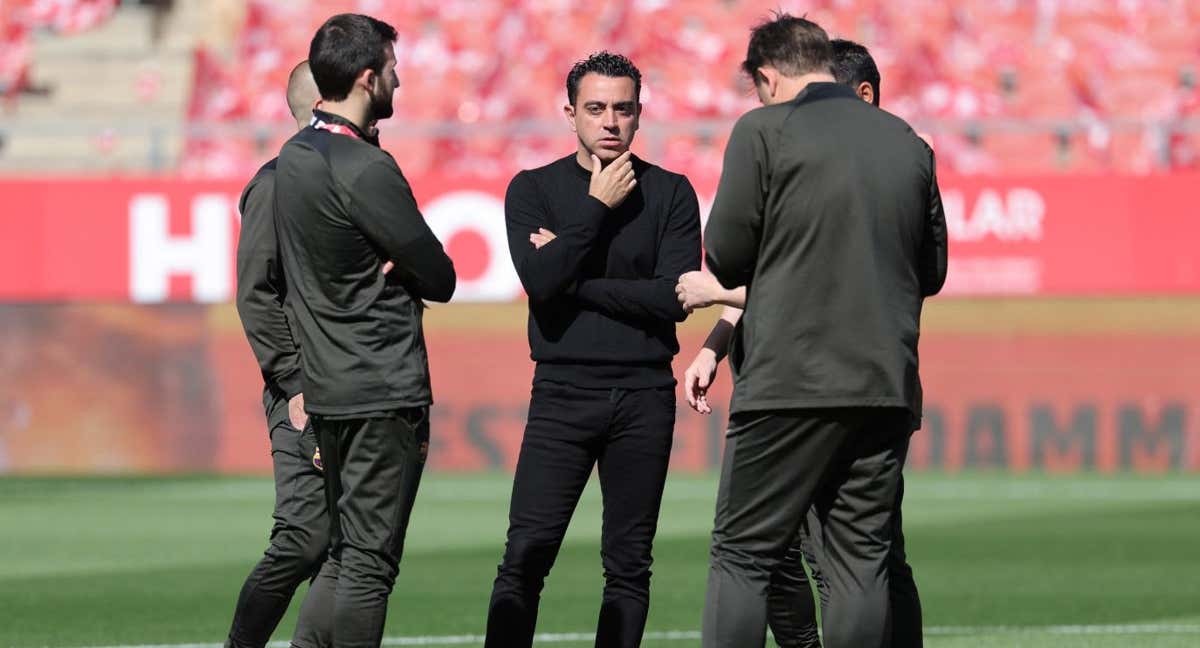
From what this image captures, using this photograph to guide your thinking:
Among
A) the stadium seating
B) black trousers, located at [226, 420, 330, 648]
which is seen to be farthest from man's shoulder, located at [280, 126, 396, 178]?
the stadium seating

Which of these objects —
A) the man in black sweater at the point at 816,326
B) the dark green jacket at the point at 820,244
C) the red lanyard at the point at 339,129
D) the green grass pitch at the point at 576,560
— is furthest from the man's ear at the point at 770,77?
the green grass pitch at the point at 576,560

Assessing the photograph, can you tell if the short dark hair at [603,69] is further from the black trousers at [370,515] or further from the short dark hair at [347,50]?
the black trousers at [370,515]

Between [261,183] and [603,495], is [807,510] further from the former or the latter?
[261,183]

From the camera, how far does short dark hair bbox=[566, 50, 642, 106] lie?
5938 mm

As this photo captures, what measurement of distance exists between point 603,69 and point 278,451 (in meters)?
1.56

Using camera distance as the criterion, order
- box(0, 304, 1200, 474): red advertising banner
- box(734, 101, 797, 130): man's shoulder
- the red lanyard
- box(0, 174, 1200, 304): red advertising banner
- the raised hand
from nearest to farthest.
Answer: box(734, 101, 797, 130): man's shoulder → the red lanyard → the raised hand → box(0, 304, 1200, 474): red advertising banner → box(0, 174, 1200, 304): red advertising banner

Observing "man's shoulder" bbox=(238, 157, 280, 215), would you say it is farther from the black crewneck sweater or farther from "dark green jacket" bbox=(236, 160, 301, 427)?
the black crewneck sweater

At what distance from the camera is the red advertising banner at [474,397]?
53.6 feet

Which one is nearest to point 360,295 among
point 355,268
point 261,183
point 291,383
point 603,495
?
point 355,268

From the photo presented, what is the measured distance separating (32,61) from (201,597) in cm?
1429

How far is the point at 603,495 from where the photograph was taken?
5.91 metres

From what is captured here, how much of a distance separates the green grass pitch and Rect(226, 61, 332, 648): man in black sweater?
1515 millimetres

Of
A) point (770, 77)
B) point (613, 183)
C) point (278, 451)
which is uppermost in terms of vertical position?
point (770, 77)

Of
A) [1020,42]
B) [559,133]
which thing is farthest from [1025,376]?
[1020,42]
